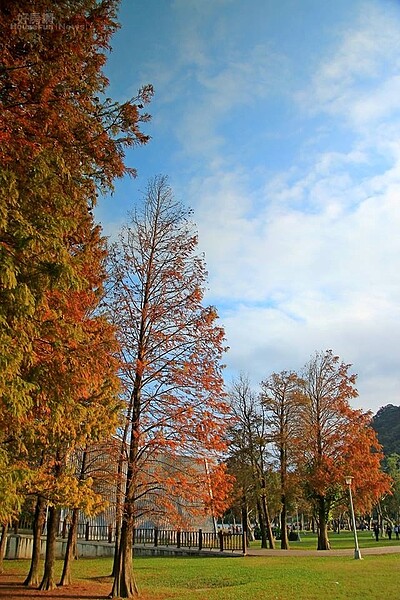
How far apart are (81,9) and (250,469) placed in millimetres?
28536

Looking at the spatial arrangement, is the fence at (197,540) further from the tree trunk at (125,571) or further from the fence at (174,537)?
the tree trunk at (125,571)

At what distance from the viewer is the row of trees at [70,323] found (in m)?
7.01

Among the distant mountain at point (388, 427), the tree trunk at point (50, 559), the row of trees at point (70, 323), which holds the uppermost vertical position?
the distant mountain at point (388, 427)

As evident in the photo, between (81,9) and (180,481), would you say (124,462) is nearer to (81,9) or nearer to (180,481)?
(180,481)

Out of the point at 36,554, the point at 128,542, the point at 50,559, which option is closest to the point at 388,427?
the point at 36,554

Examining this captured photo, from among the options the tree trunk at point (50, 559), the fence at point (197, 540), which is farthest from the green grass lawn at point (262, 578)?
the fence at point (197, 540)

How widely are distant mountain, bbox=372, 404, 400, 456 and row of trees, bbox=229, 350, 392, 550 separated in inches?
2391

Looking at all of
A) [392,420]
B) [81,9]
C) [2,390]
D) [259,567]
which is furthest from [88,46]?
[392,420]

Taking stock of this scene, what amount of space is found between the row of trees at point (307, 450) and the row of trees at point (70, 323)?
19.3 meters

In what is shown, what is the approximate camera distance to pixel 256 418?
3391 cm

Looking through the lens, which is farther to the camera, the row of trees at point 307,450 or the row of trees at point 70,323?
the row of trees at point 307,450

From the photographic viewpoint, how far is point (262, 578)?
1608cm

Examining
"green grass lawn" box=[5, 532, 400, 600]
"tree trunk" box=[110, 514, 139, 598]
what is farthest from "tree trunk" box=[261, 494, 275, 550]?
"tree trunk" box=[110, 514, 139, 598]

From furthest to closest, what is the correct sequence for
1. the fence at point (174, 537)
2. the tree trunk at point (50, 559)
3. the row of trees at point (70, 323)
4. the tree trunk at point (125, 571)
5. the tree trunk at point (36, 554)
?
the fence at point (174, 537)
the tree trunk at point (36, 554)
the tree trunk at point (50, 559)
the tree trunk at point (125, 571)
the row of trees at point (70, 323)
